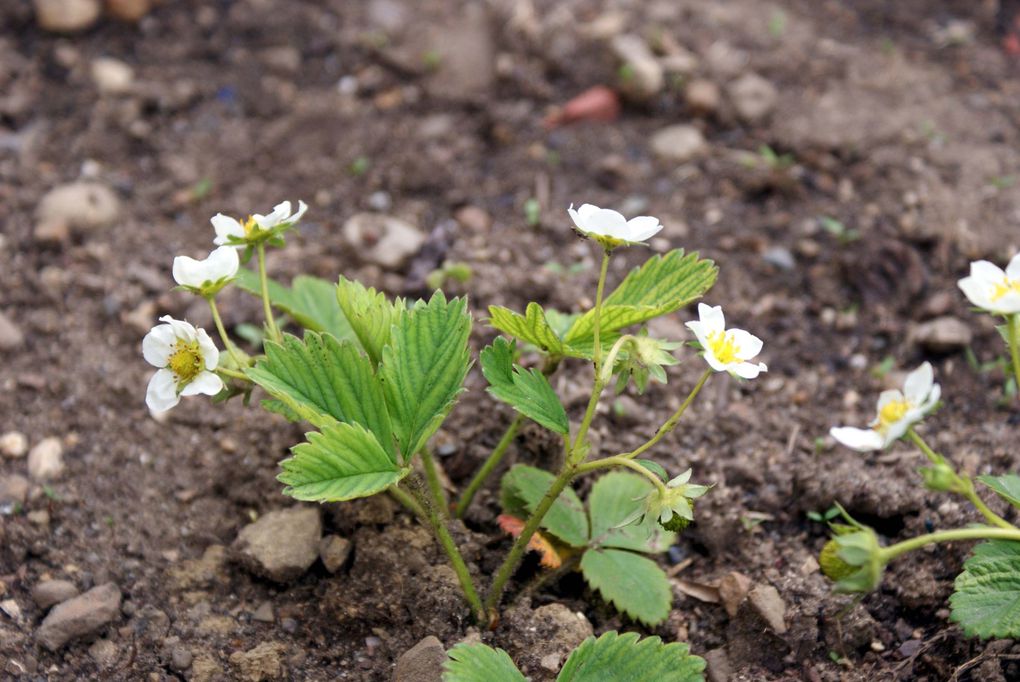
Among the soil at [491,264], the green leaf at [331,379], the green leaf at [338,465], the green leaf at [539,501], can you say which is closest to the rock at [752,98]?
the soil at [491,264]

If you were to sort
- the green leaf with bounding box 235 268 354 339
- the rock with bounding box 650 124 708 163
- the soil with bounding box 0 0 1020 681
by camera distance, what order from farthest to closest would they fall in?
the rock with bounding box 650 124 708 163, the green leaf with bounding box 235 268 354 339, the soil with bounding box 0 0 1020 681

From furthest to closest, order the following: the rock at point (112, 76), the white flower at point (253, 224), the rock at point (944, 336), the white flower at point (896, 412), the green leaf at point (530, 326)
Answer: the rock at point (112, 76)
the rock at point (944, 336)
the white flower at point (253, 224)
the green leaf at point (530, 326)
the white flower at point (896, 412)

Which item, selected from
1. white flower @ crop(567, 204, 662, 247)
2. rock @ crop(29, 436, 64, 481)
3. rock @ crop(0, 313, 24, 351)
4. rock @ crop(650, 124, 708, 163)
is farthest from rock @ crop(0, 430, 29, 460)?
rock @ crop(650, 124, 708, 163)

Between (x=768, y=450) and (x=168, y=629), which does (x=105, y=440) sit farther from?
(x=768, y=450)

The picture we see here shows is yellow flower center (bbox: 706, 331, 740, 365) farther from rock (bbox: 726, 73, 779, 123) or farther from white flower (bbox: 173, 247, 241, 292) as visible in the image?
rock (bbox: 726, 73, 779, 123)

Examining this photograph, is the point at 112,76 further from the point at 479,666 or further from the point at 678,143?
the point at 479,666

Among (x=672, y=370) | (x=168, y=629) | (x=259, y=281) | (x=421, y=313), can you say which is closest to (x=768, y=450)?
→ (x=672, y=370)

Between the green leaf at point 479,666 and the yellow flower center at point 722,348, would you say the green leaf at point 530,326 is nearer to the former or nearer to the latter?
the yellow flower center at point 722,348
